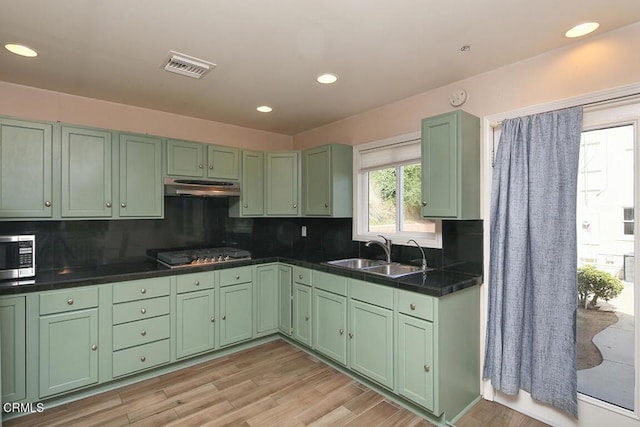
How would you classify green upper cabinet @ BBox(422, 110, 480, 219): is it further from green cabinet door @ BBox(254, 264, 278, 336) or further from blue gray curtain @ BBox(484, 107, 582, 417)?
green cabinet door @ BBox(254, 264, 278, 336)

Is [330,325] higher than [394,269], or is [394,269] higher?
[394,269]

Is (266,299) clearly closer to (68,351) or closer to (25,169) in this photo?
(68,351)

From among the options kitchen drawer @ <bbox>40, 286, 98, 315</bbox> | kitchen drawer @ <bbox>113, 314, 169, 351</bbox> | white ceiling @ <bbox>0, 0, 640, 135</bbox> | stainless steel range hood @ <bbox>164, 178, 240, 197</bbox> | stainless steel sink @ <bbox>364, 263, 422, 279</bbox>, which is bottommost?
kitchen drawer @ <bbox>113, 314, 169, 351</bbox>

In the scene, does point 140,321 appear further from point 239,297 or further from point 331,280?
point 331,280

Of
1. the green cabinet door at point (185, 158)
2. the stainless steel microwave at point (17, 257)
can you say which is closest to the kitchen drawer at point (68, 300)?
the stainless steel microwave at point (17, 257)

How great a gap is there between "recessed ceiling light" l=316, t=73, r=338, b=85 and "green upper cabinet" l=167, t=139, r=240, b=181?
1.36 metres

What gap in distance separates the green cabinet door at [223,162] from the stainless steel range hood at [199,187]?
0.07 m

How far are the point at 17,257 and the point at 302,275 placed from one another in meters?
2.27

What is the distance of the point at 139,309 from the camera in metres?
2.69

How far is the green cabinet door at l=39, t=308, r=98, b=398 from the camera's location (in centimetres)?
231

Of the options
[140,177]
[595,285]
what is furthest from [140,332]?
[595,285]

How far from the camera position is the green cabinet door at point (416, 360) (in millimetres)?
2137

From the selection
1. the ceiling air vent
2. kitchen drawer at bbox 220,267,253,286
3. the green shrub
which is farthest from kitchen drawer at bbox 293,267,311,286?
the green shrub

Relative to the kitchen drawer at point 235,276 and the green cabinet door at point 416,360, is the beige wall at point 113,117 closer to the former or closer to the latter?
the kitchen drawer at point 235,276
